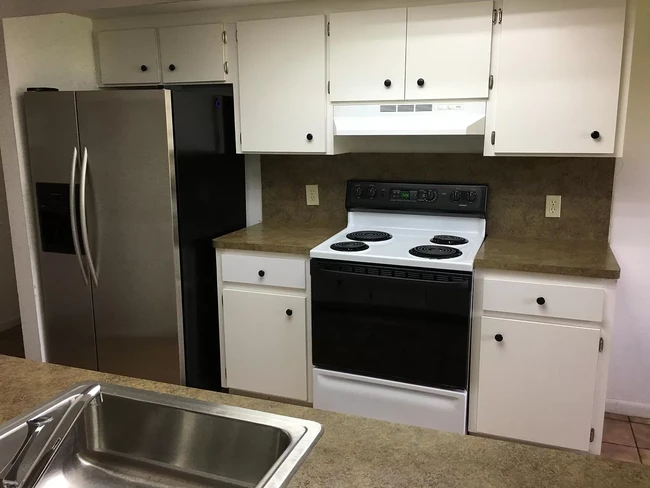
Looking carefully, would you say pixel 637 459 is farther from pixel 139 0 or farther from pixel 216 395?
pixel 139 0

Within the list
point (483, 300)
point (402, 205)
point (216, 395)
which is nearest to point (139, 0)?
point (216, 395)

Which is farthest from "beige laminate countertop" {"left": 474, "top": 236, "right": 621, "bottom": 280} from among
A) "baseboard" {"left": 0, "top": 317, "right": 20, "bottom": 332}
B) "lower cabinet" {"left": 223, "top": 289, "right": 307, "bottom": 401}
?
"baseboard" {"left": 0, "top": 317, "right": 20, "bottom": 332}

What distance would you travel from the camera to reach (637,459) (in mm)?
2537

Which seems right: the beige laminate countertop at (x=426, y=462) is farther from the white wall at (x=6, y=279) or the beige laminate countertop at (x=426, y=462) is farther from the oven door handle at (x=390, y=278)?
the white wall at (x=6, y=279)

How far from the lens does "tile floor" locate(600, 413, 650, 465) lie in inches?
101

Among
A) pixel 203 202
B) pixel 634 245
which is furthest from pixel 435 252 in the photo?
pixel 203 202

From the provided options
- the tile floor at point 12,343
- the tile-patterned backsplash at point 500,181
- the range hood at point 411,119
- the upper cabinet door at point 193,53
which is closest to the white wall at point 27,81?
the upper cabinet door at point 193,53

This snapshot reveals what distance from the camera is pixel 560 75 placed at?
2322 mm

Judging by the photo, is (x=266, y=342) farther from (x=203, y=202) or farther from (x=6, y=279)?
(x=6, y=279)

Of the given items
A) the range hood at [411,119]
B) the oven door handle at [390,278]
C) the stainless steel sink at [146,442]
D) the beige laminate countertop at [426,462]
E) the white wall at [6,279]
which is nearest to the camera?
the beige laminate countertop at [426,462]

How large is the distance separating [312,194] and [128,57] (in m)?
1.23

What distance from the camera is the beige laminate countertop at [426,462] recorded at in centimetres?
98

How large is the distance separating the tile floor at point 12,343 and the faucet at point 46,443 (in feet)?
9.08

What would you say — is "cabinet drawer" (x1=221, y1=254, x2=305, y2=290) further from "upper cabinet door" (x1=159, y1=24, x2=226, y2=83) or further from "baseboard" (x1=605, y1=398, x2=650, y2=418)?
"baseboard" (x1=605, y1=398, x2=650, y2=418)
